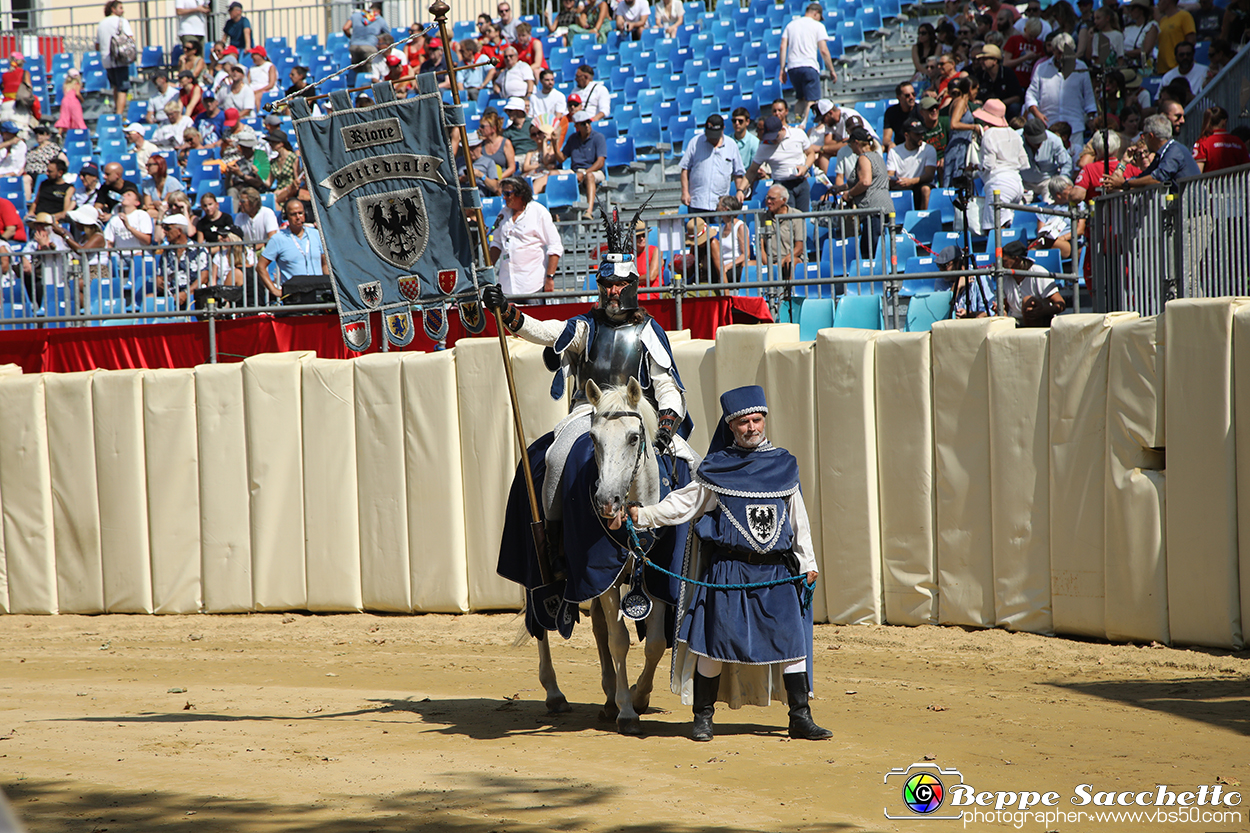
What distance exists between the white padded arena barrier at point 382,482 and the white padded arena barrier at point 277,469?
0.64 m

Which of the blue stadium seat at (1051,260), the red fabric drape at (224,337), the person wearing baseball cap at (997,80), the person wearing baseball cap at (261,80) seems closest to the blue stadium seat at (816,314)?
the red fabric drape at (224,337)

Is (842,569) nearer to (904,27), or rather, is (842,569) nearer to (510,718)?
(510,718)

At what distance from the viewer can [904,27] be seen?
19469mm

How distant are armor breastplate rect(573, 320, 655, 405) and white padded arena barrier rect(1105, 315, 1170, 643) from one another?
373 cm

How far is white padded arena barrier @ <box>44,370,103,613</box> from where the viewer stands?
12086mm

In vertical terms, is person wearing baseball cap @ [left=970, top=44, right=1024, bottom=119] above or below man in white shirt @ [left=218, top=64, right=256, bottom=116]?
below

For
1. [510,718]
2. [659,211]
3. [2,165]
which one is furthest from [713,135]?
[2,165]

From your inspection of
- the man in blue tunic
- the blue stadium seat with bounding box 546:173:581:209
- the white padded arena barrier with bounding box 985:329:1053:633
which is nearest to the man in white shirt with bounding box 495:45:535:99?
the blue stadium seat with bounding box 546:173:581:209

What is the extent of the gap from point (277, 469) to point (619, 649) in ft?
18.8

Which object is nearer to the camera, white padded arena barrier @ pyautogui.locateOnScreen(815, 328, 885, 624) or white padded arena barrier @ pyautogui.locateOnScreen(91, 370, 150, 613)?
white padded arena barrier @ pyautogui.locateOnScreen(815, 328, 885, 624)

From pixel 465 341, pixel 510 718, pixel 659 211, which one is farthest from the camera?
pixel 659 211

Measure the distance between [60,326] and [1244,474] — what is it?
493 inches

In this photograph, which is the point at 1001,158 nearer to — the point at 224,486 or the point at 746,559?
the point at 746,559

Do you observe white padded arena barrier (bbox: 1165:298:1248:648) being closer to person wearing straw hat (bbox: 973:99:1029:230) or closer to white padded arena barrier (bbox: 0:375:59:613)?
person wearing straw hat (bbox: 973:99:1029:230)
